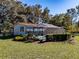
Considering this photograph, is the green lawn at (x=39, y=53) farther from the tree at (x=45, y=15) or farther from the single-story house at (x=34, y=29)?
the tree at (x=45, y=15)

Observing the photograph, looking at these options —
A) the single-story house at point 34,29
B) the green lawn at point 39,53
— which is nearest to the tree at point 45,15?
the single-story house at point 34,29

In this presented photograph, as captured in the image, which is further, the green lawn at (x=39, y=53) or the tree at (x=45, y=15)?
the tree at (x=45, y=15)

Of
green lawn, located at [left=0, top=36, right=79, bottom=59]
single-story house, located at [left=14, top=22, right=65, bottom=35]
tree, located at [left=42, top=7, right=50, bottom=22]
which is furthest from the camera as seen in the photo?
tree, located at [left=42, top=7, right=50, bottom=22]

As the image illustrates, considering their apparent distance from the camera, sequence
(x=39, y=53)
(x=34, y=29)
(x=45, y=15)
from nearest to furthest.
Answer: (x=39, y=53) → (x=34, y=29) → (x=45, y=15)

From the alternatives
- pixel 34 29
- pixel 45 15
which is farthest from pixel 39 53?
pixel 45 15

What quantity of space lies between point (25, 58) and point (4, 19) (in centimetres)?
4001

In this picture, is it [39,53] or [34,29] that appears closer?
[39,53]

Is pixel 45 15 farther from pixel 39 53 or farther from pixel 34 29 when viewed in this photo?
pixel 39 53

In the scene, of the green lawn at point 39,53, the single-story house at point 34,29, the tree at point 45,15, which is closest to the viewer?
the green lawn at point 39,53

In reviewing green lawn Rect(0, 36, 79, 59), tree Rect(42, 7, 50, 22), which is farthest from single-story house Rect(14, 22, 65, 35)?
green lawn Rect(0, 36, 79, 59)

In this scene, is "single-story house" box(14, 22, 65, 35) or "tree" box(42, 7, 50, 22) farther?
"tree" box(42, 7, 50, 22)

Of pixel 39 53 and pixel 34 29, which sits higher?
pixel 39 53

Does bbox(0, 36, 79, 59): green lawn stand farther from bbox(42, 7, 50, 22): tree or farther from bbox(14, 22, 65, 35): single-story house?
bbox(42, 7, 50, 22): tree

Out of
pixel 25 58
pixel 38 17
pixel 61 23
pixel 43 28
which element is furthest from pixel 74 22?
pixel 25 58
